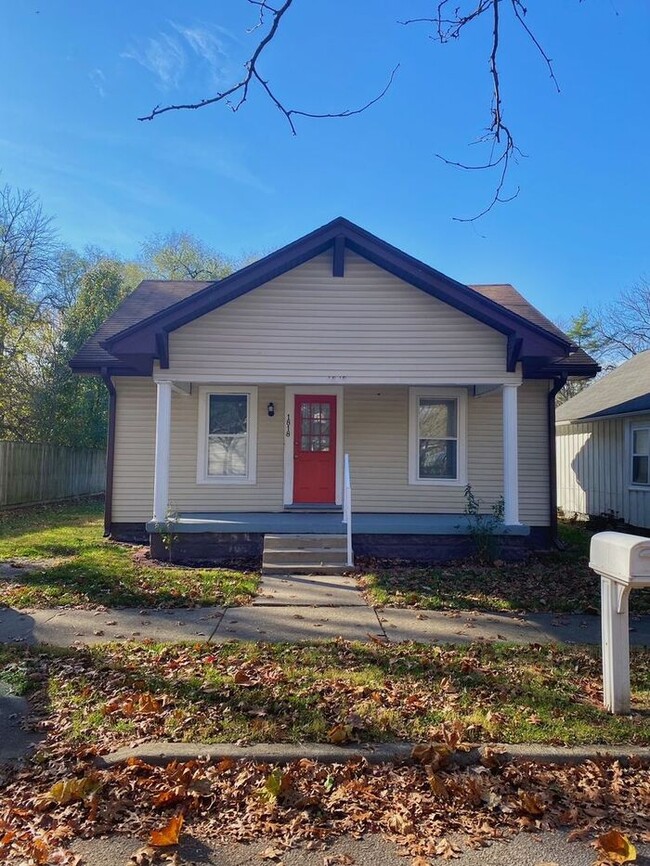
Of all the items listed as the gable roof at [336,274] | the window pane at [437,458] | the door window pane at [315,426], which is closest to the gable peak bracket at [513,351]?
the gable roof at [336,274]

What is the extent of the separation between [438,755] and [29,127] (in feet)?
23.5

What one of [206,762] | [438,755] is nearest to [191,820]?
[206,762]

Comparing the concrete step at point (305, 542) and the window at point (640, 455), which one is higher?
the window at point (640, 455)

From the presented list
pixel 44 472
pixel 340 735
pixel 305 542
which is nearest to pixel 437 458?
pixel 305 542

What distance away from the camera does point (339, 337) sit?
358 inches

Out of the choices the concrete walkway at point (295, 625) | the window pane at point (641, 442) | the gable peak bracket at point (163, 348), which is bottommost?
the concrete walkway at point (295, 625)

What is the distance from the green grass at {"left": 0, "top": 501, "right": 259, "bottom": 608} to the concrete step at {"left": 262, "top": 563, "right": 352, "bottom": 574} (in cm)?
27

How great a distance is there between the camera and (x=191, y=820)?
8.58 feet

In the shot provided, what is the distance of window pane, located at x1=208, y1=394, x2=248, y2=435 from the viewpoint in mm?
10727

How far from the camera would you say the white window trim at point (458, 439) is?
1068cm

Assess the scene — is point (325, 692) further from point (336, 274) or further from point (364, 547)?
point (336, 274)

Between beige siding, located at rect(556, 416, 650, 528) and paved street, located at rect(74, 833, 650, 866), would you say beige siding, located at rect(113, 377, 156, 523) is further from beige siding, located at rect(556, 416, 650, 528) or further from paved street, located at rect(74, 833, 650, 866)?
beige siding, located at rect(556, 416, 650, 528)

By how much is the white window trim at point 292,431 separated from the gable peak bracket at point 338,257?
7.60 feet

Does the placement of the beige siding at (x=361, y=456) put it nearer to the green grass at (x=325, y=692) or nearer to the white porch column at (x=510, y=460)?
the white porch column at (x=510, y=460)
